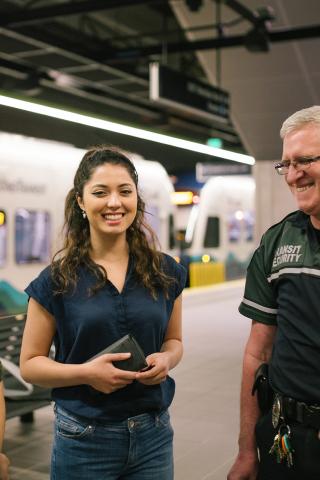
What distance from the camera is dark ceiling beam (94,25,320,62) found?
34.5ft

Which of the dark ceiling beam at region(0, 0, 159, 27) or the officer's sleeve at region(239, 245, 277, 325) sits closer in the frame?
the officer's sleeve at region(239, 245, 277, 325)

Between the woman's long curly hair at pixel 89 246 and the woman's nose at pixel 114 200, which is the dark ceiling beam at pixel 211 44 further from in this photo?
the woman's nose at pixel 114 200

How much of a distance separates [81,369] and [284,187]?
39.0 feet

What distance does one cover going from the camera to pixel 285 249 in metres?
2.29

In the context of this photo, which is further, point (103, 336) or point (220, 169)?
point (220, 169)

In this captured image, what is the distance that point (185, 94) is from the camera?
958cm

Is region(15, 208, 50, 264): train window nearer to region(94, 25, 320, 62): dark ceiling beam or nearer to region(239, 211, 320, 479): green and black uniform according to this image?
region(94, 25, 320, 62): dark ceiling beam

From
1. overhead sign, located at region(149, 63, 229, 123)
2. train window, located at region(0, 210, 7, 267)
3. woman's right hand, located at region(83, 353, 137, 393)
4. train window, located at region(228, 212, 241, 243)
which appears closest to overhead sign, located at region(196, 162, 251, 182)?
train window, located at region(228, 212, 241, 243)

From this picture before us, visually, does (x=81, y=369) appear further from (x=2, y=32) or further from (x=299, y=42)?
(x=2, y=32)

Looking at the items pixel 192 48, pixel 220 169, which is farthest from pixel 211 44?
pixel 220 169

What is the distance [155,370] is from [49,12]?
10412 millimetres

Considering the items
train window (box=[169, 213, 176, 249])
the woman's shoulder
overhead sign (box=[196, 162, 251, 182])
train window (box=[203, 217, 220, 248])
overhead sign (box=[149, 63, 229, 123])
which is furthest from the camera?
train window (box=[203, 217, 220, 248])

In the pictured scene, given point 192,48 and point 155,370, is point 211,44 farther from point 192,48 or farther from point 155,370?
point 155,370

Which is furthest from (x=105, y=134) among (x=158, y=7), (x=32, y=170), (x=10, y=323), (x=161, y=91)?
(x=10, y=323)
